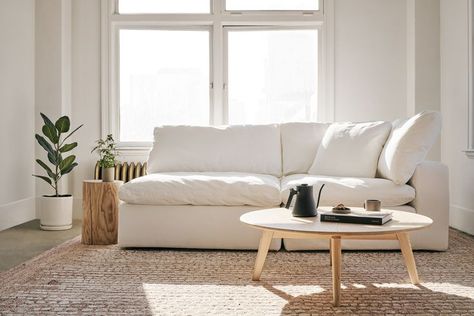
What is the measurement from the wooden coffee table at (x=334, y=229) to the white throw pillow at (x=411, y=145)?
2.39 ft

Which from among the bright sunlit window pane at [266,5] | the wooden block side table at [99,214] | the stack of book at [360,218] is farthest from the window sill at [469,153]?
the wooden block side table at [99,214]

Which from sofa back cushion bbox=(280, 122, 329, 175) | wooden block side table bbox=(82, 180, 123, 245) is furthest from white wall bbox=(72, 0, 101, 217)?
sofa back cushion bbox=(280, 122, 329, 175)

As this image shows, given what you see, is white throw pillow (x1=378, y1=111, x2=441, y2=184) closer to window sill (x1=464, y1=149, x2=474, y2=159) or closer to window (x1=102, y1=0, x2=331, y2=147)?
window sill (x1=464, y1=149, x2=474, y2=159)

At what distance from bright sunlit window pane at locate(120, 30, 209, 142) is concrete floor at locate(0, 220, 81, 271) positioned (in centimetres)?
116

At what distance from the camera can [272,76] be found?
522cm

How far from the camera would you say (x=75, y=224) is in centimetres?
473

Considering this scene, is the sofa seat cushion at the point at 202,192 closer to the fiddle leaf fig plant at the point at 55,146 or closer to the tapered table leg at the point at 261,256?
the tapered table leg at the point at 261,256

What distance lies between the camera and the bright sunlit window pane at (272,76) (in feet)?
17.0

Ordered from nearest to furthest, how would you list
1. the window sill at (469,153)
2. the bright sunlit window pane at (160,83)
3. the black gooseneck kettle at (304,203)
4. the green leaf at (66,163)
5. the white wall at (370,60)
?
the black gooseneck kettle at (304,203) → the window sill at (469,153) → the green leaf at (66,163) → the white wall at (370,60) → the bright sunlit window pane at (160,83)

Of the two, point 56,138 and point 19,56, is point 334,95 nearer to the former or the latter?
point 56,138

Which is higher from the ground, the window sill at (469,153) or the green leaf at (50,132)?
the green leaf at (50,132)

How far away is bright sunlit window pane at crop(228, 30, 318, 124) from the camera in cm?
518

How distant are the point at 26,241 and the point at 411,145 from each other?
8.91 ft

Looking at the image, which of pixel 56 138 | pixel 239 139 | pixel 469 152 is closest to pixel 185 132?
pixel 239 139
